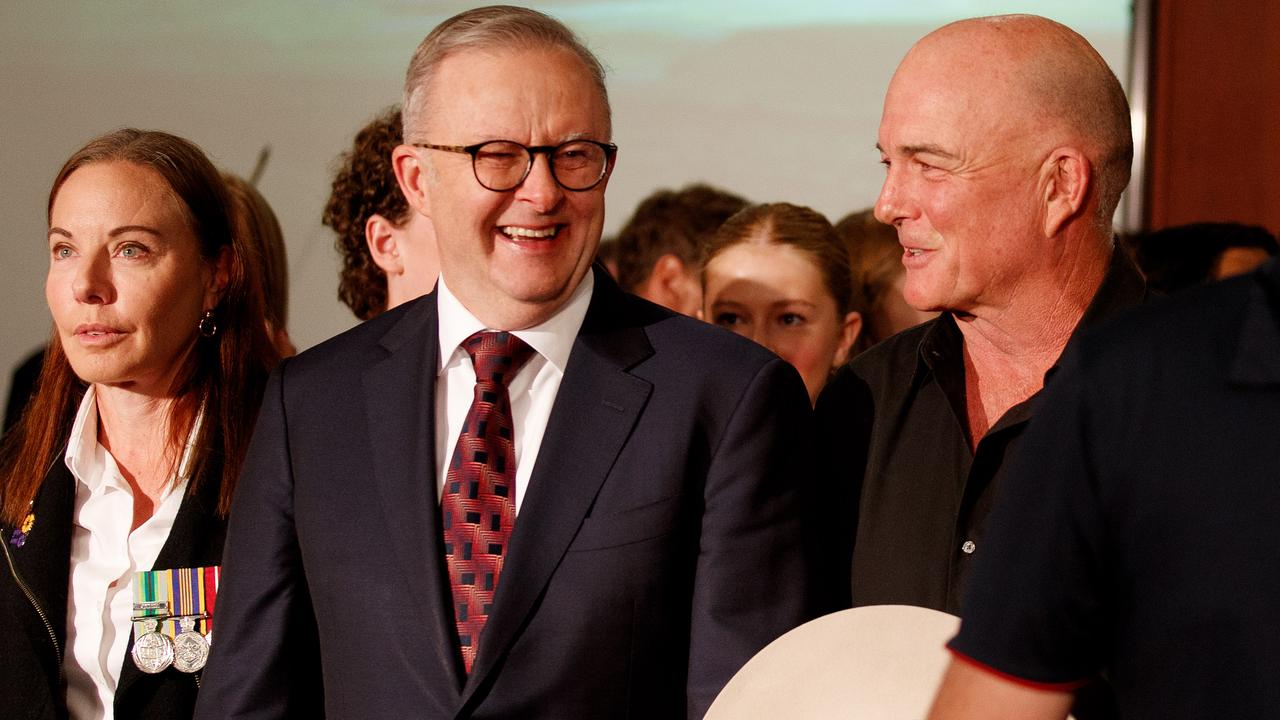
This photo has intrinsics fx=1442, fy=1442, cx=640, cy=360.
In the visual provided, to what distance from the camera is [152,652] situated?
208 centimetres

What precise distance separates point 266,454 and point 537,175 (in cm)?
52

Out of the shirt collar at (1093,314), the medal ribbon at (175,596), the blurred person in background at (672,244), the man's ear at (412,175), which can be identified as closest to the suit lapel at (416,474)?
the man's ear at (412,175)

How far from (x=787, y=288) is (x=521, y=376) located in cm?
132

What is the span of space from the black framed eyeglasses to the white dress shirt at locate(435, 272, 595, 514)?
0.53 ft

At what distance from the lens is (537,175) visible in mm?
1756

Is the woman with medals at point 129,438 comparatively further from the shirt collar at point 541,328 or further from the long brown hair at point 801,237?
the long brown hair at point 801,237

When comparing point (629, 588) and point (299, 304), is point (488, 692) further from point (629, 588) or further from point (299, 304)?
point (299, 304)

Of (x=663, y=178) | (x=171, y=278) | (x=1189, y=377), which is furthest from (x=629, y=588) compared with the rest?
(x=663, y=178)

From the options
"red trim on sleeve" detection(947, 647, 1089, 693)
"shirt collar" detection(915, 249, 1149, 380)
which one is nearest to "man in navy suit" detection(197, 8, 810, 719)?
"shirt collar" detection(915, 249, 1149, 380)

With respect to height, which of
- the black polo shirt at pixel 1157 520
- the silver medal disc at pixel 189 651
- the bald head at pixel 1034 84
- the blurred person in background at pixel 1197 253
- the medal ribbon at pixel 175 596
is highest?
the bald head at pixel 1034 84

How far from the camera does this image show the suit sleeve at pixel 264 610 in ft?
5.97

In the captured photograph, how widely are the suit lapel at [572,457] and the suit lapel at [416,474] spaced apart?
0.05 metres

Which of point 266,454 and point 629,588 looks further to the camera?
point 266,454

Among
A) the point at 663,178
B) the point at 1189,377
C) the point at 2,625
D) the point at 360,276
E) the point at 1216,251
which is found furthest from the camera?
the point at 663,178
